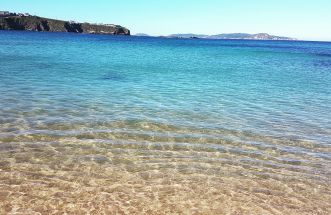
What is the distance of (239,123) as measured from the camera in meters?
18.3

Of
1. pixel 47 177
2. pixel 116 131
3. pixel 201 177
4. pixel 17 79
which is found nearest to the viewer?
pixel 47 177

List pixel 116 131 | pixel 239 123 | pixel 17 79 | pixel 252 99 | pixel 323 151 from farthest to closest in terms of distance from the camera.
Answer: pixel 17 79
pixel 252 99
pixel 239 123
pixel 116 131
pixel 323 151

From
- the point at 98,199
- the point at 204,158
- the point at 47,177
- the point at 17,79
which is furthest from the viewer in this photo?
the point at 17,79

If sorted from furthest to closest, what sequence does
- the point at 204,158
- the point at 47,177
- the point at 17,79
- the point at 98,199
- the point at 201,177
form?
the point at 17,79
the point at 204,158
the point at 201,177
the point at 47,177
the point at 98,199

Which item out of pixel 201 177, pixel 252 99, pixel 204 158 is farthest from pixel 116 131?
pixel 252 99

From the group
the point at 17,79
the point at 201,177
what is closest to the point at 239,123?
the point at 201,177

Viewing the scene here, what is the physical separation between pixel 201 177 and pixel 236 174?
4.08ft

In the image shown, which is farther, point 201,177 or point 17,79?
point 17,79

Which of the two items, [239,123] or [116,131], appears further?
[239,123]

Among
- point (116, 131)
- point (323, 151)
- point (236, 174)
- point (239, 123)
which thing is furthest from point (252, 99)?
point (236, 174)

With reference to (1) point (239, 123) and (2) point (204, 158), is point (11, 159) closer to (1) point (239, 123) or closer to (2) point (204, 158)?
(2) point (204, 158)

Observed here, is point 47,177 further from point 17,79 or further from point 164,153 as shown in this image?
point 17,79

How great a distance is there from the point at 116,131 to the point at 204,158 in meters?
4.58

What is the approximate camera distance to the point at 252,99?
25891 millimetres
